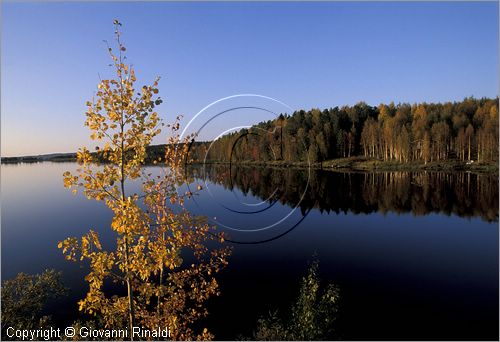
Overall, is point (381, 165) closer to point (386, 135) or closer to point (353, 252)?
point (386, 135)

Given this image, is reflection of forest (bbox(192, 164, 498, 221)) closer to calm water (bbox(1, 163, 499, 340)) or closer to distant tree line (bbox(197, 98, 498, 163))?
calm water (bbox(1, 163, 499, 340))

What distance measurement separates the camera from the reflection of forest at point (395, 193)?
53.1 m

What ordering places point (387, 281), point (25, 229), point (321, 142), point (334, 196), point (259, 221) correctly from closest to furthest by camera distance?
1. point (387, 281)
2. point (25, 229)
3. point (259, 221)
4. point (334, 196)
5. point (321, 142)

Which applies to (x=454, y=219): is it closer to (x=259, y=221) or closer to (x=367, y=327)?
(x=259, y=221)

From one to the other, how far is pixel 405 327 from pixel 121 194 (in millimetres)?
18974

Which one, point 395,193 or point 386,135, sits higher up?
point 386,135

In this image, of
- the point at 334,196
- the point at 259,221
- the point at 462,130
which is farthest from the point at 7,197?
the point at 462,130

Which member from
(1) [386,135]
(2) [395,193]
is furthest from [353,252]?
(1) [386,135]

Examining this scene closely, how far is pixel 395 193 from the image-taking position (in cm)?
6606

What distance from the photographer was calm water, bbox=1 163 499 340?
69.9 feet

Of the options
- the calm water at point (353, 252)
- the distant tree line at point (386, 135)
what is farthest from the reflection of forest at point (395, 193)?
the distant tree line at point (386, 135)

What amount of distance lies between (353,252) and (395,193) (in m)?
37.6

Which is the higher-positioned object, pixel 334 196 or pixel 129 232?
pixel 129 232

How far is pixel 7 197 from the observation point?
250 feet
